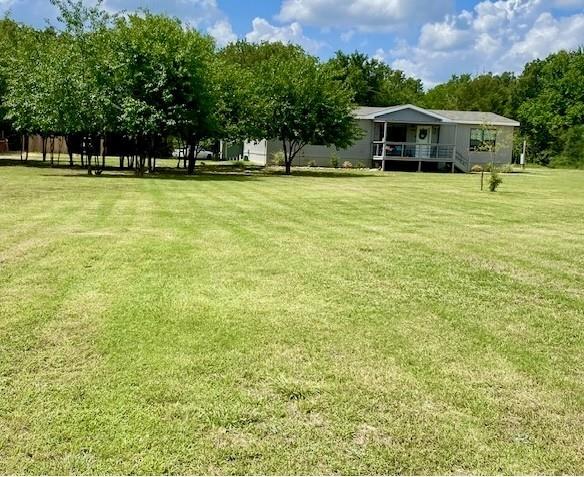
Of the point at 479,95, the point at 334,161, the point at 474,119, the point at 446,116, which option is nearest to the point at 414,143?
the point at 446,116

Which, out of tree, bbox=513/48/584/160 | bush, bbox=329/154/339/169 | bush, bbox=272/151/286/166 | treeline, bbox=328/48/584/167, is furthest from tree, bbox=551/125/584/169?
bush, bbox=272/151/286/166

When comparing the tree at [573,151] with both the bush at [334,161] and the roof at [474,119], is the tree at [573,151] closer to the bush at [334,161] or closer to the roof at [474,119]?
the roof at [474,119]

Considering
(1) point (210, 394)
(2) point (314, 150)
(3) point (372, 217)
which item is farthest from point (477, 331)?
(2) point (314, 150)

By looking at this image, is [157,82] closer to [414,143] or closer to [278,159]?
[278,159]

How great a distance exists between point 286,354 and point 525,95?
215 feet

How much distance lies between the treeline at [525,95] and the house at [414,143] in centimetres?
1027

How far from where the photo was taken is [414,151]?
3597cm

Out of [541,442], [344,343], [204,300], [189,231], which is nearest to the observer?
[541,442]

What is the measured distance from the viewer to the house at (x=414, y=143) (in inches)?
1419

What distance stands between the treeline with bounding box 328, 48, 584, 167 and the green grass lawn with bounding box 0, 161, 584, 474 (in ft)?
136

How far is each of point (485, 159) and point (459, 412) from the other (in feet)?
123

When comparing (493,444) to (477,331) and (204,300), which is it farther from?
(204,300)

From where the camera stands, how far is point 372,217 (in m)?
11.2

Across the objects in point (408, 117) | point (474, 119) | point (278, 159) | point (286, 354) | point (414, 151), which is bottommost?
point (286, 354)
